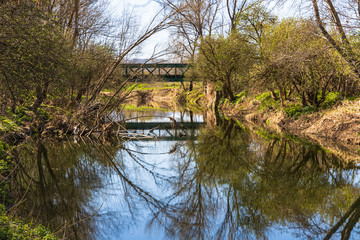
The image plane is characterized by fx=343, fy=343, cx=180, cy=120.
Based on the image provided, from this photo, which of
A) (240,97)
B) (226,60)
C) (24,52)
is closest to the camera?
(24,52)

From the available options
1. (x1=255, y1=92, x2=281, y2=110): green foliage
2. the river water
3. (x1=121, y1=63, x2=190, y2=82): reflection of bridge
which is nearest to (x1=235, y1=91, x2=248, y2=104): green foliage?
(x1=255, y1=92, x2=281, y2=110): green foliage

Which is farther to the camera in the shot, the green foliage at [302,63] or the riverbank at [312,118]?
the green foliage at [302,63]

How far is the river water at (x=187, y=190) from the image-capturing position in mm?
5785

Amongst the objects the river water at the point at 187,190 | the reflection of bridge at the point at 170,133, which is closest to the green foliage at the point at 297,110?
the river water at the point at 187,190

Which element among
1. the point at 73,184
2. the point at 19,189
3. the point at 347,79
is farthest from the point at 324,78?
the point at 19,189

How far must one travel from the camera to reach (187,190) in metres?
7.86

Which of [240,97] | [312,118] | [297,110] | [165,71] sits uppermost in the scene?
[165,71]

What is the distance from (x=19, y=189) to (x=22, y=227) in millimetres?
3170

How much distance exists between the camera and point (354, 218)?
602 centimetres

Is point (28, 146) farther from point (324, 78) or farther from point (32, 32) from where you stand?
point (324, 78)

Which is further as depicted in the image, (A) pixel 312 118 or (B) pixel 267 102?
(B) pixel 267 102

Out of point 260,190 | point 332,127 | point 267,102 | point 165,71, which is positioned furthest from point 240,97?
point 260,190

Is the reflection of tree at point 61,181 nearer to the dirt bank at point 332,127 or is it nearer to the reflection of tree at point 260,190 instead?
the reflection of tree at point 260,190

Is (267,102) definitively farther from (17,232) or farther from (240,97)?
(17,232)
